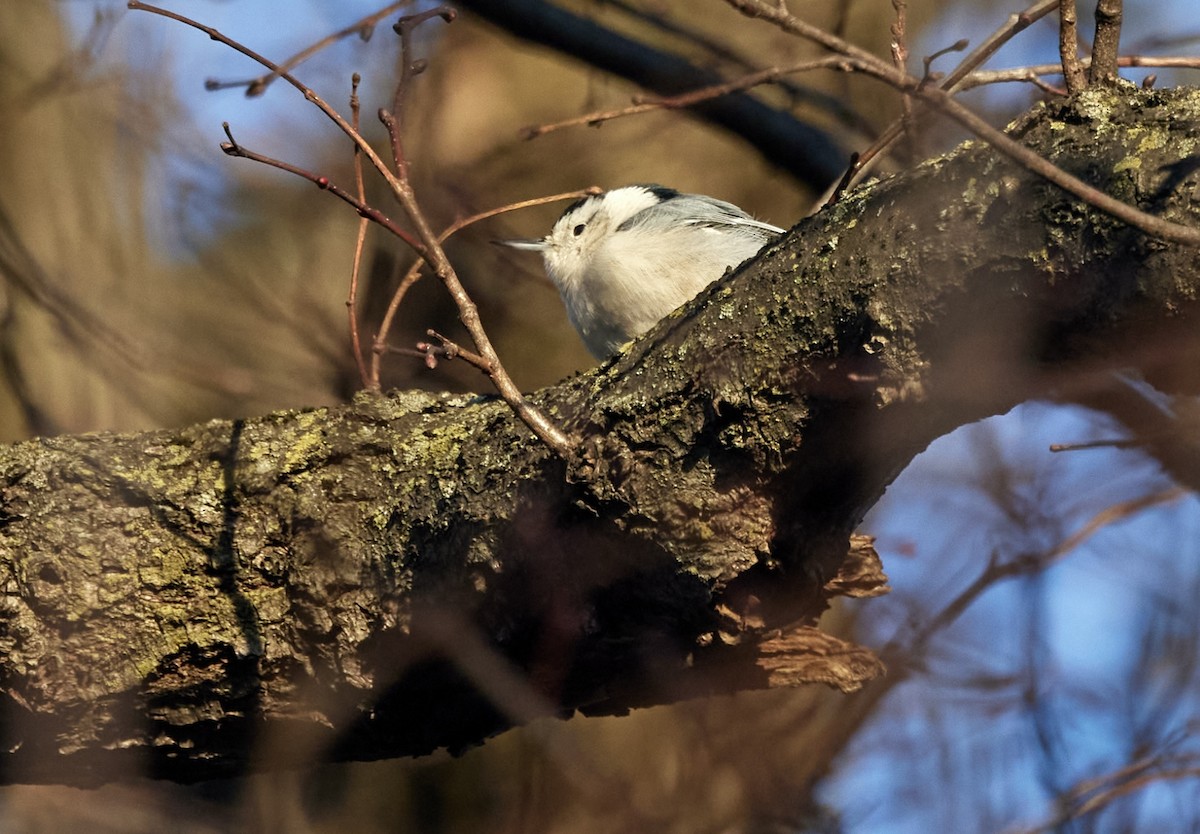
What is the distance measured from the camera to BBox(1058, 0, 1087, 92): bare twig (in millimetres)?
1305

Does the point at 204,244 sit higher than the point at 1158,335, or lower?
higher

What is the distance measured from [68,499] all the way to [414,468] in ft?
1.86

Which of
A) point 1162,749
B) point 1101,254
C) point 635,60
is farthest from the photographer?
point 635,60

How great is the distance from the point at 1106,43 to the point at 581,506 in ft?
2.91

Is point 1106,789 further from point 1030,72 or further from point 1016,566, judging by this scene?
point 1030,72

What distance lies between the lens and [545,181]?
15.1ft

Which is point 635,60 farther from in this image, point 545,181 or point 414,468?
point 414,468

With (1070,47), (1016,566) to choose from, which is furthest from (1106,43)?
(1016,566)

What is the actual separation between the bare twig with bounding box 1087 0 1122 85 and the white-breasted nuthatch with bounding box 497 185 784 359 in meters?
1.31

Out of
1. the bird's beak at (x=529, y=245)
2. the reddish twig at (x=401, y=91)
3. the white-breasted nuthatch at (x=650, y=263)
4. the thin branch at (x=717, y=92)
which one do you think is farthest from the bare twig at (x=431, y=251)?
the bird's beak at (x=529, y=245)

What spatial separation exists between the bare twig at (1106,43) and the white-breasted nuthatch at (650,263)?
1.31 m

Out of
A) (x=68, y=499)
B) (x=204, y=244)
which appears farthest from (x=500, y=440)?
(x=204, y=244)

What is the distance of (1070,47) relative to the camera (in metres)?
1.34

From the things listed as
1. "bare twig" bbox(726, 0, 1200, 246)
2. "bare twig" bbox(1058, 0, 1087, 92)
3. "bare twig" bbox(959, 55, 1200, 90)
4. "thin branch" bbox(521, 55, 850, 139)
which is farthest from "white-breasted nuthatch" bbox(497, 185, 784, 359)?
"bare twig" bbox(726, 0, 1200, 246)
